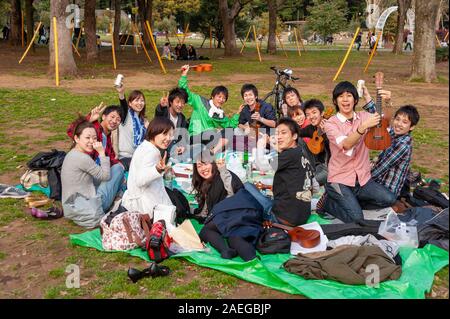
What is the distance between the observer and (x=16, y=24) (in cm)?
2944

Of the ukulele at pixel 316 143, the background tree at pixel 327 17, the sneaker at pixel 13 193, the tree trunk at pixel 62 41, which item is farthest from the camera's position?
the background tree at pixel 327 17

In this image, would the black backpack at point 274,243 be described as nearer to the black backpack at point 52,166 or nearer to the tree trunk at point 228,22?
the black backpack at point 52,166

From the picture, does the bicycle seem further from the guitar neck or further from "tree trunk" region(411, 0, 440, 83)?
"tree trunk" region(411, 0, 440, 83)

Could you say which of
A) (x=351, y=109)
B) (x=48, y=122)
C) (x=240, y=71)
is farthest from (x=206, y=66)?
(x=351, y=109)

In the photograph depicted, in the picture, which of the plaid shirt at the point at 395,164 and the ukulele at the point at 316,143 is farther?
the ukulele at the point at 316,143

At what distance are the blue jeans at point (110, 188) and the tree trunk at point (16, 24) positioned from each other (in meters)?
26.6

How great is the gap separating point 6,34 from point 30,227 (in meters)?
43.2

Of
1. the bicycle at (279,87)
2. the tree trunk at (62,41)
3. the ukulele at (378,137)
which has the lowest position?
the ukulele at (378,137)

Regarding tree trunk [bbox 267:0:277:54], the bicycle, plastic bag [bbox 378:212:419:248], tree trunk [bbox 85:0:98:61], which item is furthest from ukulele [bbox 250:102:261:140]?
tree trunk [bbox 267:0:277:54]

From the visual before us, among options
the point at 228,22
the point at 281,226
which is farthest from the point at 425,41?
the point at 228,22

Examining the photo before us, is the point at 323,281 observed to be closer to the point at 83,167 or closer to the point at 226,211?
the point at 226,211

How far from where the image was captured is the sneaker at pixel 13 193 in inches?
229

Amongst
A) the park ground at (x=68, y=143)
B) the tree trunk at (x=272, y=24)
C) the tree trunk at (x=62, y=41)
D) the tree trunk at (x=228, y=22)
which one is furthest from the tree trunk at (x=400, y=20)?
the tree trunk at (x=62, y=41)

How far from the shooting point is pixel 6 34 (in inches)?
1677
